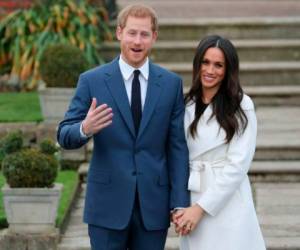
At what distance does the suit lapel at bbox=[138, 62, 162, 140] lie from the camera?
14.4 feet

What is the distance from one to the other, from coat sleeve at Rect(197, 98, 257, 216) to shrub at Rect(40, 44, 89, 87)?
13.1ft

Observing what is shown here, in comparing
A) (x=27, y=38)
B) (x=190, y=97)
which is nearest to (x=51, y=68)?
(x=27, y=38)

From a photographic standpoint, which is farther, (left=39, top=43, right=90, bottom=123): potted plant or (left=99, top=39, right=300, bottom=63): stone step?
(left=99, top=39, right=300, bottom=63): stone step

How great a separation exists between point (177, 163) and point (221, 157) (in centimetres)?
23

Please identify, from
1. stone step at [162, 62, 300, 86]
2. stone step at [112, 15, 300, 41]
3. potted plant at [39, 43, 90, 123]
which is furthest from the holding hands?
stone step at [112, 15, 300, 41]

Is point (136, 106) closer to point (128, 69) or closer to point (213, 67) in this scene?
point (128, 69)

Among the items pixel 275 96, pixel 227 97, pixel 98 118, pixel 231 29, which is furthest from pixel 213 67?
pixel 231 29

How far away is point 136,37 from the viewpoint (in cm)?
430

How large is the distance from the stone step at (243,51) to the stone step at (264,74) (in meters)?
0.33

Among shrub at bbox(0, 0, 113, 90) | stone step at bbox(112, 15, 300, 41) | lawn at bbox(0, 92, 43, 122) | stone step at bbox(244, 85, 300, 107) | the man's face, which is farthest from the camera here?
stone step at bbox(112, 15, 300, 41)

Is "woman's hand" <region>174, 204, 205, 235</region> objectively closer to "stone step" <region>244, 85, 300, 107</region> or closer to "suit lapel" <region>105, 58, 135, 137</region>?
"suit lapel" <region>105, 58, 135, 137</region>

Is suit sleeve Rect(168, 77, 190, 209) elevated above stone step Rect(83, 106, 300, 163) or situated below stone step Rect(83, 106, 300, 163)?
above

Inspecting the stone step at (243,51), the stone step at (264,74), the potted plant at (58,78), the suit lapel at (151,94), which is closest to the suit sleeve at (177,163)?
the suit lapel at (151,94)

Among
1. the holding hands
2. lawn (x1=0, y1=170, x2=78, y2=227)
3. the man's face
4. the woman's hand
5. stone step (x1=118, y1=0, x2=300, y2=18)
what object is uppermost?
the man's face
